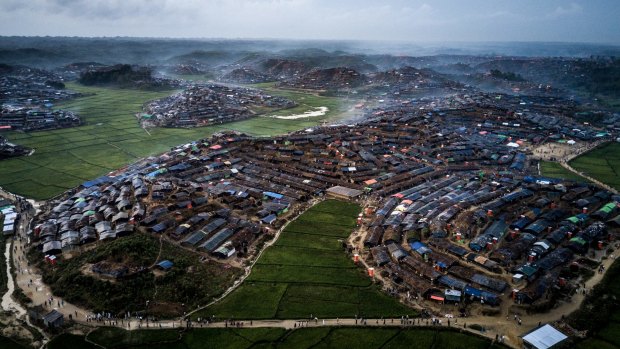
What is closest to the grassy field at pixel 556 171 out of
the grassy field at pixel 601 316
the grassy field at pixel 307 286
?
the grassy field at pixel 601 316

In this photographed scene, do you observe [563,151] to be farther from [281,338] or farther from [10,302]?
[10,302]

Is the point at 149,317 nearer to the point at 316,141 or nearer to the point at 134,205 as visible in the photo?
the point at 134,205

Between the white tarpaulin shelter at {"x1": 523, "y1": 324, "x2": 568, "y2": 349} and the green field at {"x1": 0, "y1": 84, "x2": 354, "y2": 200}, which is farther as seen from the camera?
the green field at {"x1": 0, "y1": 84, "x2": 354, "y2": 200}

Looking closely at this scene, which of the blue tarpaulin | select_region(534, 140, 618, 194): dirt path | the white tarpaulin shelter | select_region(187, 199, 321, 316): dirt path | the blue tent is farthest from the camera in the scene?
select_region(534, 140, 618, 194): dirt path

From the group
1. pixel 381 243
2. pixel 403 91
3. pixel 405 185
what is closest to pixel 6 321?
pixel 381 243

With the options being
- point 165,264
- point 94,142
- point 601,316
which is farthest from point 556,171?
point 94,142

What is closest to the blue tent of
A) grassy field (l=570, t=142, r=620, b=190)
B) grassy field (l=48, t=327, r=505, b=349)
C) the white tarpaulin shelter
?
grassy field (l=48, t=327, r=505, b=349)

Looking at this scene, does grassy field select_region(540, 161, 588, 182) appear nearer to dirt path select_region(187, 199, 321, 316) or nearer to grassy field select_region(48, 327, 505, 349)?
dirt path select_region(187, 199, 321, 316)

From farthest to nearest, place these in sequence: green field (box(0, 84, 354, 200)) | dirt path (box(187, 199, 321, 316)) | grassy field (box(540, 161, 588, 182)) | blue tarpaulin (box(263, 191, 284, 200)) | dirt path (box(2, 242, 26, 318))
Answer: green field (box(0, 84, 354, 200)), grassy field (box(540, 161, 588, 182)), blue tarpaulin (box(263, 191, 284, 200)), dirt path (box(187, 199, 321, 316)), dirt path (box(2, 242, 26, 318))
